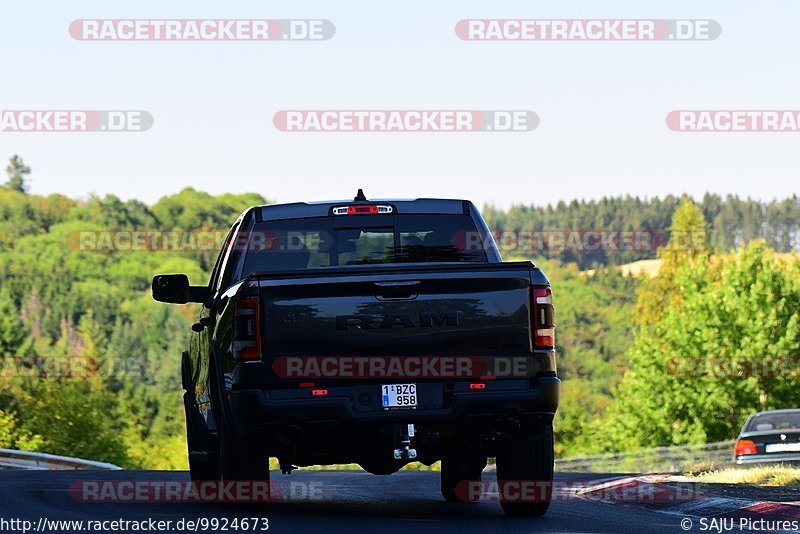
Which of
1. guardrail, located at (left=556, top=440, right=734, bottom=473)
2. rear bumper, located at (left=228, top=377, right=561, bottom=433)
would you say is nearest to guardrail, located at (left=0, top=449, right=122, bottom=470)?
guardrail, located at (left=556, top=440, right=734, bottom=473)

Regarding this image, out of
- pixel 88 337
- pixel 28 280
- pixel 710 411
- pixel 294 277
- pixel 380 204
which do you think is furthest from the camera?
pixel 28 280

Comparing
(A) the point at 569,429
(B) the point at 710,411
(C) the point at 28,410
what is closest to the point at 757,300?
(B) the point at 710,411

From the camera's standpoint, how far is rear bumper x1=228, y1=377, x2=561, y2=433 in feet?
33.5

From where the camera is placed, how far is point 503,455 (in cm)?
1130

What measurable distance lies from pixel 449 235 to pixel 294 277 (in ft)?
7.10

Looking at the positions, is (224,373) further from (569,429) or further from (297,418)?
(569,429)

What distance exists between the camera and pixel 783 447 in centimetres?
2333

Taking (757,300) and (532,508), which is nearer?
(532,508)

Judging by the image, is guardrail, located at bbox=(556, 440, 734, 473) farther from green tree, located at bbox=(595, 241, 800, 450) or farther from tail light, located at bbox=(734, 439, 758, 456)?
tail light, located at bbox=(734, 439, 758, 456)

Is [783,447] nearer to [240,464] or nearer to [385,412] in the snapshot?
[240,464]

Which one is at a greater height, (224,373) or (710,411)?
(224,373)

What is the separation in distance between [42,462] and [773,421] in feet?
45.2

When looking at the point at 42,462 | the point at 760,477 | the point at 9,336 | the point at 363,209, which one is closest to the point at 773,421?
the point at 760,477

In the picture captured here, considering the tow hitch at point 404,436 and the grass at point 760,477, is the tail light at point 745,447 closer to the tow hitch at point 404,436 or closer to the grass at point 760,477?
the grass at point 760,477
